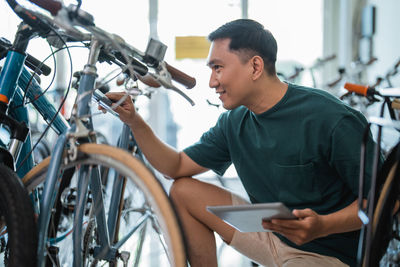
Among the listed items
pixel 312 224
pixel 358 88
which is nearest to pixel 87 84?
pixel 312 224

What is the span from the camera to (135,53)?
87 cm

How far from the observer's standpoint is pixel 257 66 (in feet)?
4.23

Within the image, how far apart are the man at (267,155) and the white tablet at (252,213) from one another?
6 centimetres

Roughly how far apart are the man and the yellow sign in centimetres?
241

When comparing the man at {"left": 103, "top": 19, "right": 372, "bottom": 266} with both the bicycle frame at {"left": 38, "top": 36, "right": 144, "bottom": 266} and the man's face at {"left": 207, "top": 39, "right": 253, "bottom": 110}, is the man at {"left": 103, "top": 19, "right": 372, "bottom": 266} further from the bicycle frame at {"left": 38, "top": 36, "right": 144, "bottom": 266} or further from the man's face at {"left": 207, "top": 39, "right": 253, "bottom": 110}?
the bicycle frame at {"left": 38, "top": 36, "right": 144, "bottom": 266}

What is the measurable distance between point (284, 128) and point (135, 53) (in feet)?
1.76

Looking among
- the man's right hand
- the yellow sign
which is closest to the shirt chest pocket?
the man's right hand

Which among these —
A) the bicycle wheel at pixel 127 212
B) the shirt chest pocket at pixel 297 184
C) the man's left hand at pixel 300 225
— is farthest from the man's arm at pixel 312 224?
the bicycle wheel at pixel 127 212

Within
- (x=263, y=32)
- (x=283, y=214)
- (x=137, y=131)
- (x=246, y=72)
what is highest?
(x=263, y=32)

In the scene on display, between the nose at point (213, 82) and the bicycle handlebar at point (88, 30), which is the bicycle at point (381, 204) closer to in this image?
the bicycle handlebar at point (88, 30)

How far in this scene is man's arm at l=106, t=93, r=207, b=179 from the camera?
52.2 inches

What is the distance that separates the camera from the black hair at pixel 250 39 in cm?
128

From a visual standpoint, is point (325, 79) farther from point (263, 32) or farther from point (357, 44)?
point (263, 32)

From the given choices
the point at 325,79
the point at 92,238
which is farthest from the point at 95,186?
the point at 325,79
